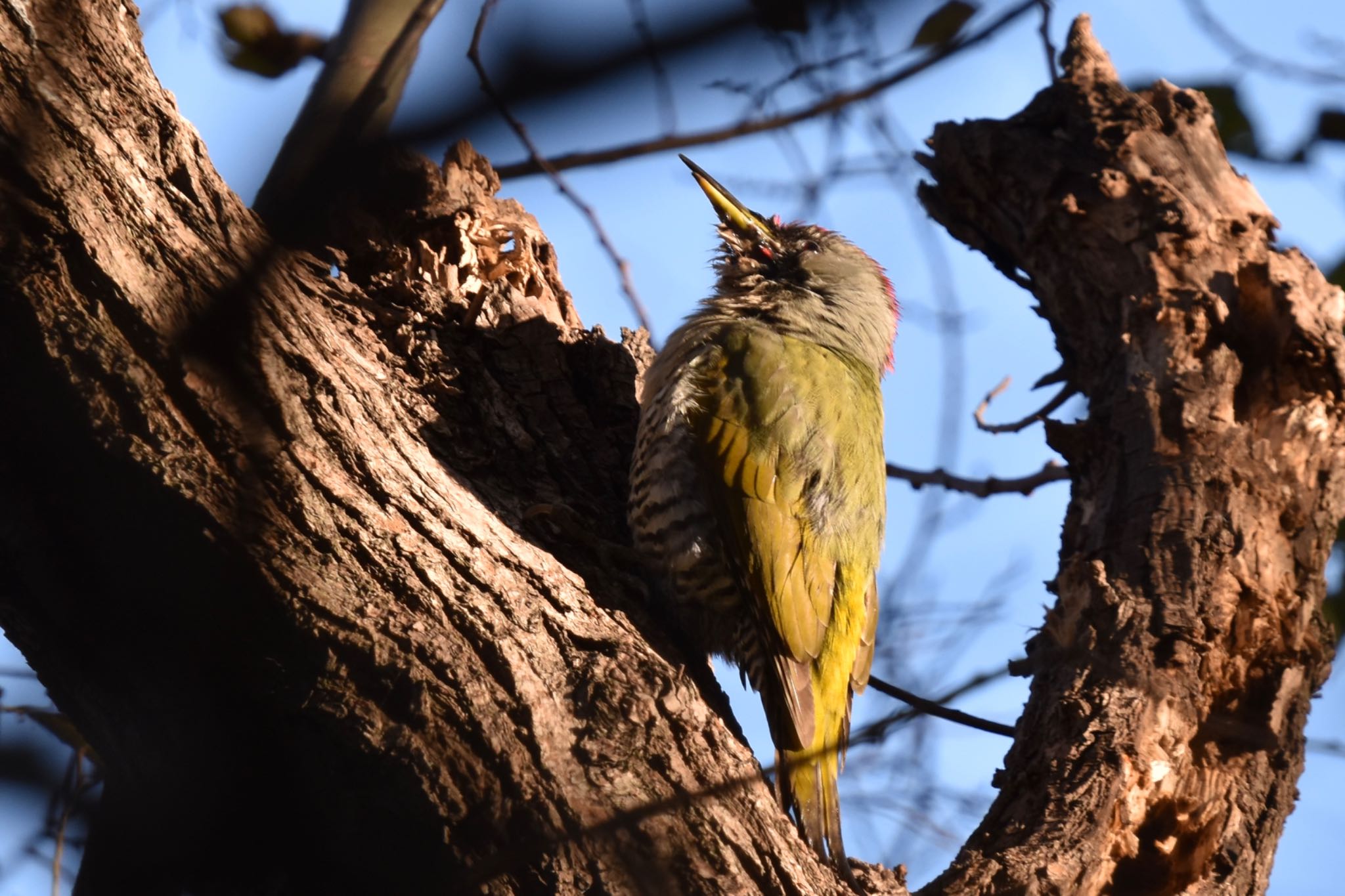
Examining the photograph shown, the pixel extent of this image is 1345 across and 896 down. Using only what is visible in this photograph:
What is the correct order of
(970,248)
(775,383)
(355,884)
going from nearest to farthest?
(355,884) < (775,383) < (970,248)

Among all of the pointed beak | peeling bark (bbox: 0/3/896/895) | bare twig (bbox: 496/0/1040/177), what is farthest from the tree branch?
the pointed beak

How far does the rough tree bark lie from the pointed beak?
1.80 meters

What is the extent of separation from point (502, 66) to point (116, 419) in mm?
2120

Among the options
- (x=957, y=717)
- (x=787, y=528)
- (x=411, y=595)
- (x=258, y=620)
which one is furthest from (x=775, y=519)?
(x=258, y=620)

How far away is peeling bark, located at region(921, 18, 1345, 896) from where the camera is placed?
3.11m

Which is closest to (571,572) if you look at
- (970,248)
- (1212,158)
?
(970,248)

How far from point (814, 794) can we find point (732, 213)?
112 inches

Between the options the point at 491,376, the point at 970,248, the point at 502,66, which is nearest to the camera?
the point at 502,66

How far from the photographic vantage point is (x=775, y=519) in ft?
12.8

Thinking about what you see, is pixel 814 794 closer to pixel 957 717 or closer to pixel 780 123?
pixel 957 717

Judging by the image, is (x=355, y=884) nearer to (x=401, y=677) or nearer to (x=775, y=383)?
(x=401, y=677)

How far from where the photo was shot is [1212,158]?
14.5 feet

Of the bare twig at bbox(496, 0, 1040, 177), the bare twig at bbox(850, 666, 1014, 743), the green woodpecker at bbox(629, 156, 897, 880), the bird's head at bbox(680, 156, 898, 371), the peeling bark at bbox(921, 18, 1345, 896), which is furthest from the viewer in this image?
the bird's head at bbox(680, 156, 898, 371)

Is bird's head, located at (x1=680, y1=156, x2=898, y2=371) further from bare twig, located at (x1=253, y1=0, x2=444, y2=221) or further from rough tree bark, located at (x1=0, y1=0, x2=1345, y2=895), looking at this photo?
bare twig, located at (x1=253, y1=0, x2=444, y2=221)
